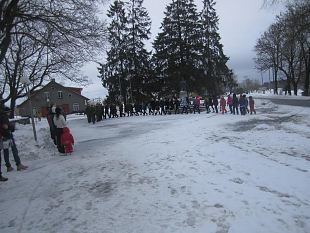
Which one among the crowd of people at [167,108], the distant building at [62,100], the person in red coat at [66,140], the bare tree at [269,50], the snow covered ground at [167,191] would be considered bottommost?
the snow covered ground at [167,191]

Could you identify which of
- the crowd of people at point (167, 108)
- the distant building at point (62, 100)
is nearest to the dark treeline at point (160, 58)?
the crowd of people at point (167, 108)

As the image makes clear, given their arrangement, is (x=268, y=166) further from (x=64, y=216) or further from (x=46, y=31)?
(x=46, y=31)

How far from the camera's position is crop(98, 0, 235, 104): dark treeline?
131 ft

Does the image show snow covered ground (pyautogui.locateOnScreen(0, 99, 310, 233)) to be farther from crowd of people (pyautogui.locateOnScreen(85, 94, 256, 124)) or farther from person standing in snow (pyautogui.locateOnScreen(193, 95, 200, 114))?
person standing in snow (pyautogui.locateOnScreen(193, 95, 200, 114))

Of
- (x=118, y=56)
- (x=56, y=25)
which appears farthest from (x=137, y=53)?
(x=56, y=25)

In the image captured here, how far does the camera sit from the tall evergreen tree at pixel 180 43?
39.7 metres

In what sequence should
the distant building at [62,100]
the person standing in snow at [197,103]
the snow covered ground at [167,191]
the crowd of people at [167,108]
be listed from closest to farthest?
the snow covered ground at [167,191] → the crowd of people at [167,108] → the person standing in snow at [197,103] → the distant building at [62,100]

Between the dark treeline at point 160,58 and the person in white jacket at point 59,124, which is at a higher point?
the dark treeline at point 160,58

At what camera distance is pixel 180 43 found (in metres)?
39.7

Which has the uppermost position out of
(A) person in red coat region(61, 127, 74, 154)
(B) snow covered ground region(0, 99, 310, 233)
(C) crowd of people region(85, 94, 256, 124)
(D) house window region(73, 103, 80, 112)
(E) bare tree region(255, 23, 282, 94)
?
(E) bare tree region(255, 23, 282, 94)

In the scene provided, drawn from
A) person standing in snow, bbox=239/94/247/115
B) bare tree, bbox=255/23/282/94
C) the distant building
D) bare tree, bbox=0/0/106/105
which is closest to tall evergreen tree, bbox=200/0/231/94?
bare tree, bbox=255/23/282/94

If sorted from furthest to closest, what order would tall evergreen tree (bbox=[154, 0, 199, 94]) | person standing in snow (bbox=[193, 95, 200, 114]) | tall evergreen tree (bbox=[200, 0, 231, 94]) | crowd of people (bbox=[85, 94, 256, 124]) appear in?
tall evergreen tree (bbox=[200, 0, 231, 94])
tall evergreen tree (bbox=[154, 0, 199, 94])
person standing in snow (bbox=[193, 95, 200, 114])
crowd of people (bbox=[85, 94, 256, 124])

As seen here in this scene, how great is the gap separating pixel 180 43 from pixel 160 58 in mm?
3411

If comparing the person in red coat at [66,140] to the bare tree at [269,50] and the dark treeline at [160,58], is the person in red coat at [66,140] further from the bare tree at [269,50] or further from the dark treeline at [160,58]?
the bare tree at [269,50]
